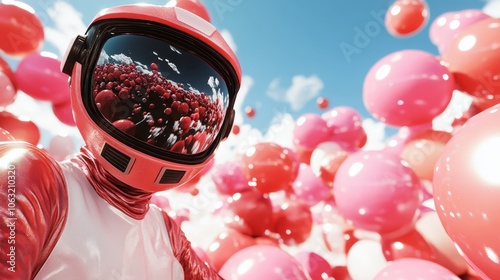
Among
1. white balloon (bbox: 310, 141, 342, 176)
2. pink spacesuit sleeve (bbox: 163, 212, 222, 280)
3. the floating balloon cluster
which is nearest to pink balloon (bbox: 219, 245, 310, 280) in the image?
the floating balloon cluster

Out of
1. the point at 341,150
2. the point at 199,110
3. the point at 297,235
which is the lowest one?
the point at 297,235

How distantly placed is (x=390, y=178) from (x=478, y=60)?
87 centimetres

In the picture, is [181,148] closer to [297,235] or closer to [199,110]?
[199,110]

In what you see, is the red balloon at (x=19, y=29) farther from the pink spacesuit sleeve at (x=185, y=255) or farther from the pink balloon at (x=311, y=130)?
the pink balloon at (x=311, y=130)

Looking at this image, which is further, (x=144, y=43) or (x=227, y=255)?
(x=227, y=255)

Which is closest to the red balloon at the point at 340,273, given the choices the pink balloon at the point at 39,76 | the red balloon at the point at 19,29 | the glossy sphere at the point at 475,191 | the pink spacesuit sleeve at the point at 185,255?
the pink spacesuit sleeve at the point at 185,255

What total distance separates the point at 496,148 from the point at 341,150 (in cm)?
230

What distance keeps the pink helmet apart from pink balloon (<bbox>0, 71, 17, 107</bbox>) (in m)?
1.55

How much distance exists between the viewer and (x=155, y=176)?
904mm

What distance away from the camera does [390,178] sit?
5.45 ft

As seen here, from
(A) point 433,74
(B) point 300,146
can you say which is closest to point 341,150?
(B) point 300,146

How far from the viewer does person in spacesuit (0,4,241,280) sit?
834mm

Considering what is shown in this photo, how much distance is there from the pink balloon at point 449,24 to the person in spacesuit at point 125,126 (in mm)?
2406

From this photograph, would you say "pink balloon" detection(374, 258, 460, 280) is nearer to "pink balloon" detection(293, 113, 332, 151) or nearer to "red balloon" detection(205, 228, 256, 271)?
"red balloon" detection(205, 228, 256, 271)
